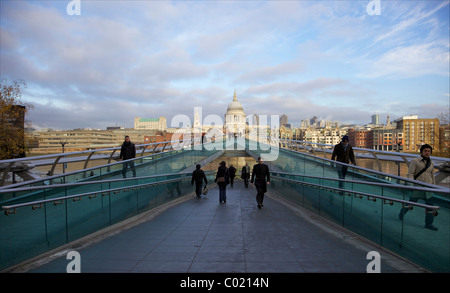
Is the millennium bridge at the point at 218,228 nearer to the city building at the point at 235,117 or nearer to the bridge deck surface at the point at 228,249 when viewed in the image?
the bridge deck surface at the point at 228,249

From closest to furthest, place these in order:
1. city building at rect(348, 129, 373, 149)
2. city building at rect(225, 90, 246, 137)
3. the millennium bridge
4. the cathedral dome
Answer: the millennium bridge < city building at rect(348, 129, 373, 149) < city building at rect(225, 90, 246, 137) < the cathedral dome

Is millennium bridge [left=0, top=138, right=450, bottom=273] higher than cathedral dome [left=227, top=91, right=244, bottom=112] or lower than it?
lower

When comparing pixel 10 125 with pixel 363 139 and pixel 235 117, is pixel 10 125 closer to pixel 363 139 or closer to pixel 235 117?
pixel 235 117

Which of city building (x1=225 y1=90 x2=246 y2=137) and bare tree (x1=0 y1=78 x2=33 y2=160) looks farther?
city building (x1=225 y1=90 x2=246 y2=137)

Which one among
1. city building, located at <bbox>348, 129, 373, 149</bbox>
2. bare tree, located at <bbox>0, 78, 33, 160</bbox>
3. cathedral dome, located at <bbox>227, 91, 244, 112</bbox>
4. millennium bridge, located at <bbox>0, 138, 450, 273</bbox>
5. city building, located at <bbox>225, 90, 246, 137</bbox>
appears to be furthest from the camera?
cathedral dome, located at <bbox>227, 91, 244, 112</bbox>

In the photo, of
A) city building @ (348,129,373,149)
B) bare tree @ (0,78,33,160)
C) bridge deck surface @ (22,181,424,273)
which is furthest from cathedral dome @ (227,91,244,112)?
bridge deck surface @ (22,181,424,273)

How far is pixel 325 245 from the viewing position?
5922 millimetres

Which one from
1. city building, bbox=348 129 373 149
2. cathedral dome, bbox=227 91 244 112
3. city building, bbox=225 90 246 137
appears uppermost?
cathedral dome, bbox=227 91 244 112

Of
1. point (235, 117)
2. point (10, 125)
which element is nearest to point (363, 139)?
point (235, 117)

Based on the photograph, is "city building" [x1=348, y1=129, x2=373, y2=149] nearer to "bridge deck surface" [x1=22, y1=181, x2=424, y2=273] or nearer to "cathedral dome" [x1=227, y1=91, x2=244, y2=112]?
"cathedral dome" [x1=227, y1=91, x2=244, y2=112]

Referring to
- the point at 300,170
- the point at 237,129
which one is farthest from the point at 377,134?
the point at 300,170

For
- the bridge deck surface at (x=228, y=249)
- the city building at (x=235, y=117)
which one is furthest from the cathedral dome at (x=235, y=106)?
the bridge deck surface at (x=228, y=249)

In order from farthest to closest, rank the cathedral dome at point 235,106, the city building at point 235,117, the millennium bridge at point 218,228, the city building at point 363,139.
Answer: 1. the cathedral dome at point 235,106
2. the city building at point 235,117
3. the city building at point 363,139
4. the millennium bridge at point 218,228
